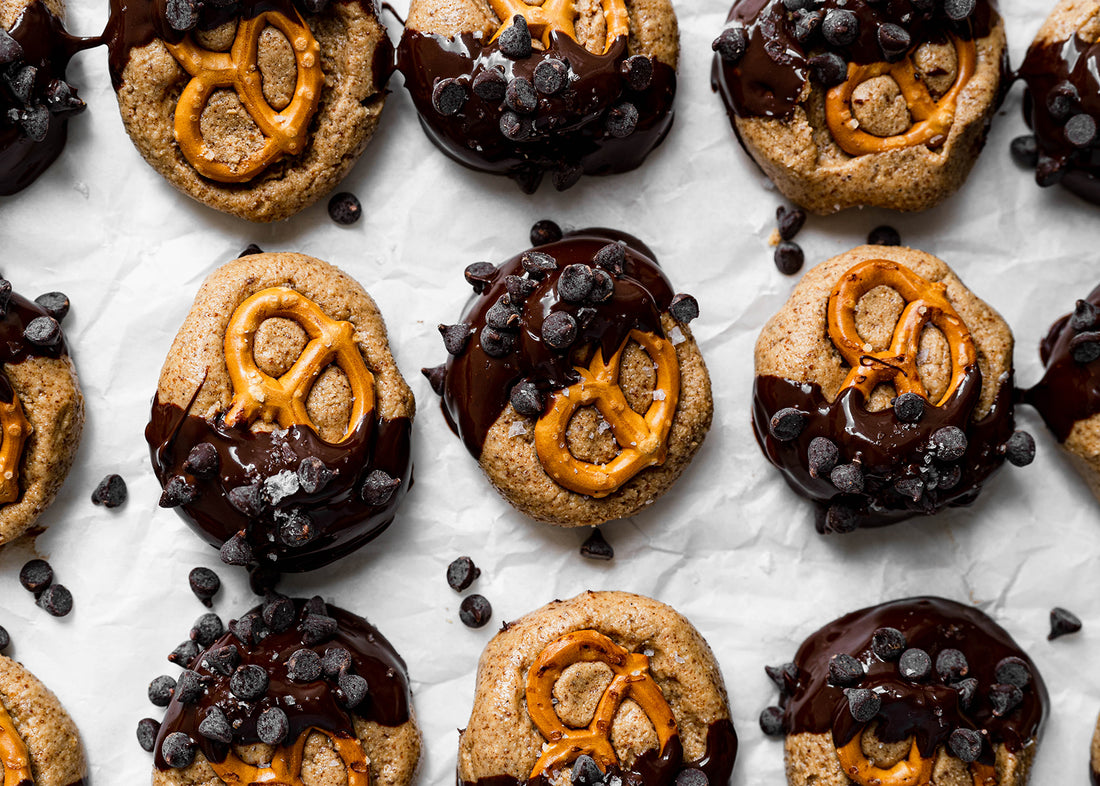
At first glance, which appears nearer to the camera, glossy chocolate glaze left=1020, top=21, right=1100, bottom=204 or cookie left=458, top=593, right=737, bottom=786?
cookie left=458, top=593, right=737, bottom=786

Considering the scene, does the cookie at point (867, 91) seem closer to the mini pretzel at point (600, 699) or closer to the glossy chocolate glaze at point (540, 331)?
the glossy chocolate glaze at point (540, 331)

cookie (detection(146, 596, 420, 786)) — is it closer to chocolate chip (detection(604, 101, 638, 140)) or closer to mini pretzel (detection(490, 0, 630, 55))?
chocolate chip (detection(604, 101, 638, 140))

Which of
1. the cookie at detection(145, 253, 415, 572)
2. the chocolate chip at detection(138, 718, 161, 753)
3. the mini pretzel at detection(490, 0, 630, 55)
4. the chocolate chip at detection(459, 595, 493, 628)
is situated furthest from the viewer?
the chocolate chip at detection(459, 595, 493, 628)

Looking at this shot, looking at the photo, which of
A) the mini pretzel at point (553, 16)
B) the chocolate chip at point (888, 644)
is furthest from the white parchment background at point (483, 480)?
the mini pretzel at point (553, 16)

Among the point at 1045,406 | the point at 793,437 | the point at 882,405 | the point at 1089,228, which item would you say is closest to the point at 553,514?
the point at 793,437

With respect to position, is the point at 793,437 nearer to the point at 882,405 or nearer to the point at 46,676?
the point at 882,405

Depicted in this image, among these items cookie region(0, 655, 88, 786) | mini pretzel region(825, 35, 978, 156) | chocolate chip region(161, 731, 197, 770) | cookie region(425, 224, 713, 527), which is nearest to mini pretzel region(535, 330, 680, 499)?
cookie region(425, 224, 713, 527)

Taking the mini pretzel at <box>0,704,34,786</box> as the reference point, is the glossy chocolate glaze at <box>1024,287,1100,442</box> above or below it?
above
